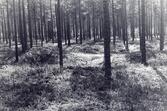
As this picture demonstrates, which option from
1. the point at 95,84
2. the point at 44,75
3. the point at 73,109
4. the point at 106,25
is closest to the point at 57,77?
the point at 44,75

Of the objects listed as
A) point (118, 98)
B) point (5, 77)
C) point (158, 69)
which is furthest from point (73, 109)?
point (158, 69)

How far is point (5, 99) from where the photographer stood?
14391 millimetres

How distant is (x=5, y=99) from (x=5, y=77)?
5589mm

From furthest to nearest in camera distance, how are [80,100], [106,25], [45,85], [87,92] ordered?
[106,25] < [45,85] < [87,92] < [80,100]

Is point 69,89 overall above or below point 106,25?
below

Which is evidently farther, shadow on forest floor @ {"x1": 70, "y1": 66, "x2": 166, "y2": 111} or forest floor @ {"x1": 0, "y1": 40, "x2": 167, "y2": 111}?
shadow on forest floor @ {"x1": 70, "y1": 66, "x2": 166, "y2": 111}

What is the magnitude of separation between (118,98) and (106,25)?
18.0 feet

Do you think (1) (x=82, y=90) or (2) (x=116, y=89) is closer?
(1) (x=82, y=90)

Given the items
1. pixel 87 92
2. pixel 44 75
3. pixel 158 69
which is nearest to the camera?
pixel 87 92

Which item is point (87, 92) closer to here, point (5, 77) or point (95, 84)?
point (95, 84)

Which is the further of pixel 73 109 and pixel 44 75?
pixel 44 75

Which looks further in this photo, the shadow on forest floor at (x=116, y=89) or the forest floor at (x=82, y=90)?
the shadow on forest floor at (x=116, y=89)

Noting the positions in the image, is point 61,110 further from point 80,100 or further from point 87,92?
point 87,92

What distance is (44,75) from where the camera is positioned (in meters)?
19.6
